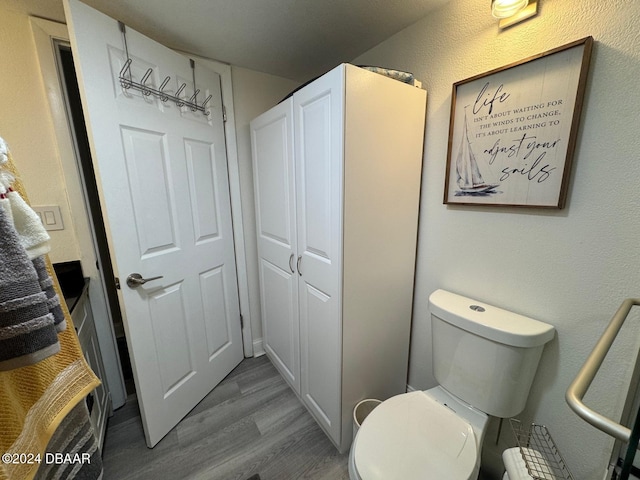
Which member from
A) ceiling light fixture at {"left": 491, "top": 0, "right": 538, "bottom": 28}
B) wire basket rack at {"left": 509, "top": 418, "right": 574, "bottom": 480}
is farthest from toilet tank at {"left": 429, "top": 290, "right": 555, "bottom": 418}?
ceiling light fixture at {"left": 491, "top": 0, "right": 538, "bottom": 28}

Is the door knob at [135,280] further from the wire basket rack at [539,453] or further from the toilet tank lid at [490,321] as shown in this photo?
the wire basket rack at [539,453]

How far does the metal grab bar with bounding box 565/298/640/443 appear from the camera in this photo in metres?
0.39

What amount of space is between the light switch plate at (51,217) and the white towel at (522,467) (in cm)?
215

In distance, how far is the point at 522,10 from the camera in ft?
3.00

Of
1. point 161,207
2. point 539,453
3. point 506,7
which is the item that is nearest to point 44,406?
point 161,207

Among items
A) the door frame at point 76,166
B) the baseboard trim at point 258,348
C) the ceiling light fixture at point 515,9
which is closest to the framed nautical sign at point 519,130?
the ceiling light fixture at point 515,9

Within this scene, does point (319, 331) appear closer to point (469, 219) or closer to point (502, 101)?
point (469, 219)

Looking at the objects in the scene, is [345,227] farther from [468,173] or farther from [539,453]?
[539,453]

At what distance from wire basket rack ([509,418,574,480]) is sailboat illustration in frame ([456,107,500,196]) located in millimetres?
944

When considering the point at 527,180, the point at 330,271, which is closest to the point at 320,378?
the point at 330,271

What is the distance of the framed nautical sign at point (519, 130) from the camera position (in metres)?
0.85

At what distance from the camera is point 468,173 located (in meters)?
1.13

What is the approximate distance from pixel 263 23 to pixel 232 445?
214cm

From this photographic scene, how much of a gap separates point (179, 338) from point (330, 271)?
38.3 inches
